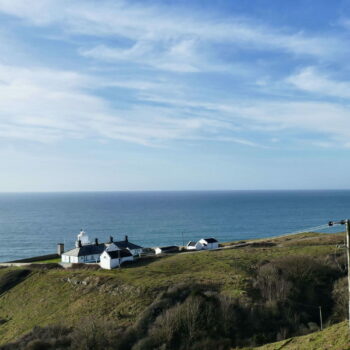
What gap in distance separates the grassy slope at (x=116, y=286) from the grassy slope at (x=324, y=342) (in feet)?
58.9

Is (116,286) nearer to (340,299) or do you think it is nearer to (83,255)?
(83,255)

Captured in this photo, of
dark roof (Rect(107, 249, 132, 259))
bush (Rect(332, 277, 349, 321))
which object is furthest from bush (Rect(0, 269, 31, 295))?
bush (Rect(332, 277, 349, 321))

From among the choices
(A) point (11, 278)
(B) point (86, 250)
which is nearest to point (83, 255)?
(B) point (86, 250)

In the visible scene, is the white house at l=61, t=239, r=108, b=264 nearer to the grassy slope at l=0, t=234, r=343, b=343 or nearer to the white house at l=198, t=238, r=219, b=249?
the grassy slope at l=0, t=234, r=343, b=343

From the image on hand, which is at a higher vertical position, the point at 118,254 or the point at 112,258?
the point at 118,254

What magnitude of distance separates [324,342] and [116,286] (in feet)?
99.8

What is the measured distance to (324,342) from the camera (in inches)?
802

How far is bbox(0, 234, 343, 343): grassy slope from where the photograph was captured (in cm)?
4178

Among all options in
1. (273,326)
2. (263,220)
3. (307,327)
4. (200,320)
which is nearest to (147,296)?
(200,320)

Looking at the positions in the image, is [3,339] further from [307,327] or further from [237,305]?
[307,327]

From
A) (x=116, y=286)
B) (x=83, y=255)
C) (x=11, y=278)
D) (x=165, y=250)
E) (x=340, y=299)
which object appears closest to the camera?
(x=340, y=299)

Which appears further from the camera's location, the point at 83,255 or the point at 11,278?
the point at 83,255

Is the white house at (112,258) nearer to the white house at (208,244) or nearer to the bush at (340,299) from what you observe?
the white house at (208,244)

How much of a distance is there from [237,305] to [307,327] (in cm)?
656
